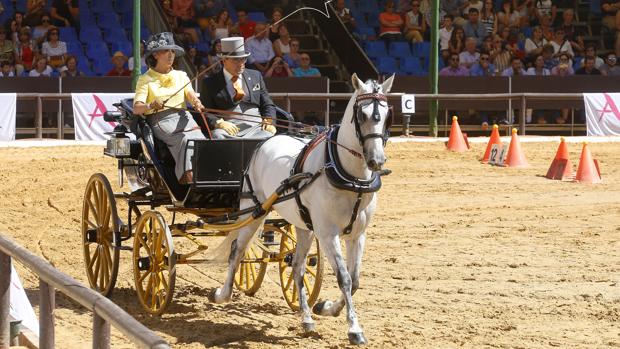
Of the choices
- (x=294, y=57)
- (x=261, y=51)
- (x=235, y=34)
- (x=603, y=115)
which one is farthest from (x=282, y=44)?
(x=603, y=115)

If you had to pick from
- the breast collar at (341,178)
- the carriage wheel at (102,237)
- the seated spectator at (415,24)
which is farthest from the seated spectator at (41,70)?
the breast collar at (341,178)

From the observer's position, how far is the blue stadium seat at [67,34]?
2527cm

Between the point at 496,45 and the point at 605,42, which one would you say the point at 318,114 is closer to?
the point at 496,45

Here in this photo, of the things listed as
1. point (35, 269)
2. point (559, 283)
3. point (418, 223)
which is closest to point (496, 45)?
point (418, 223)

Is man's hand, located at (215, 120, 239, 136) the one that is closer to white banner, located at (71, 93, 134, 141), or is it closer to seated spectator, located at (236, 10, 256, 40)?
white banner, located at (71, 93, 134, 141)

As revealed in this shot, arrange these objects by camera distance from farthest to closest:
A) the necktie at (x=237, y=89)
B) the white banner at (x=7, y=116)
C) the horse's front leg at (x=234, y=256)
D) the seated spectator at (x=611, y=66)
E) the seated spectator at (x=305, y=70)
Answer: the seated spectator at (x=611, y=66) → the seated spectator at (x=305, y=70) → the white banner at (x=7, y=116) → the necktie at (x=237, y=89) → the horse's front leg at (x=234, y=256)

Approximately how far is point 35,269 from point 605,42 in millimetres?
22041

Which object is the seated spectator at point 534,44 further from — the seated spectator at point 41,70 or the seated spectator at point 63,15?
the seated spectator at point 41,70

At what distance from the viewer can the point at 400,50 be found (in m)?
26.0

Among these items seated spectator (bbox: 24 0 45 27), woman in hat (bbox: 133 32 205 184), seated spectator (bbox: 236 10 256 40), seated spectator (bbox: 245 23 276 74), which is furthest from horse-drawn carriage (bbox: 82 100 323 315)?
seated spectator (bbox: 24 0 45 27)

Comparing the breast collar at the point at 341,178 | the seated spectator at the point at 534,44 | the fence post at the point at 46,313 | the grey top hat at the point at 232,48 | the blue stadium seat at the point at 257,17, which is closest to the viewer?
the fence post at the point at 46,313

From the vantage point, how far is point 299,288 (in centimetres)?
962

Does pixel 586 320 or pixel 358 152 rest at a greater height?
pixel 358 152

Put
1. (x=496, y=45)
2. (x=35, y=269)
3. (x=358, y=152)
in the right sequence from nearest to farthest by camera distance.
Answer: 1. (x=35, y=269)
2. (x=358, y=152)
3. (x=496, y=45)
